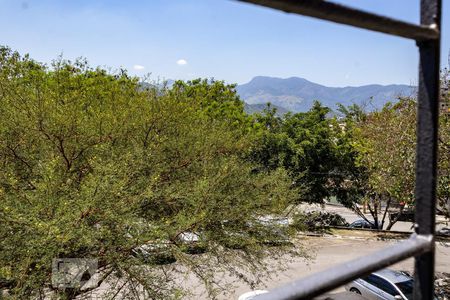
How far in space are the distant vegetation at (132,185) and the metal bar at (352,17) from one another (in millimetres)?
5984

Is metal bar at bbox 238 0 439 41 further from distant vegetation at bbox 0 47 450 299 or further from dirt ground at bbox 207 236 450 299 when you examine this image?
dirt ground at bbox 207 236 450 299

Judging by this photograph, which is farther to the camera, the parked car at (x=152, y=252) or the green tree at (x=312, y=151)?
the green tree at (x=312, y=151)

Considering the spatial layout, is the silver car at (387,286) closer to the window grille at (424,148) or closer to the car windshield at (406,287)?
the car windshield at (406,287)

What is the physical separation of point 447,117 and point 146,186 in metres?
7.15

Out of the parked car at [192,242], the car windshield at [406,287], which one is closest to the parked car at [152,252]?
the parked car at [192,242]

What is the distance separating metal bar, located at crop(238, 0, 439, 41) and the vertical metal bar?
0.11ft

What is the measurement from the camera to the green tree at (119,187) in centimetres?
645

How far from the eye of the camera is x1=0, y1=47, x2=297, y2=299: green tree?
21.2ft

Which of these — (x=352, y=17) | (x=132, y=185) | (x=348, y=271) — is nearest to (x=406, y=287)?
(x=132, y=185)

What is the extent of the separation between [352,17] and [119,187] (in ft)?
22.1

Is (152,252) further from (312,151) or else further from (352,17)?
(312,151)

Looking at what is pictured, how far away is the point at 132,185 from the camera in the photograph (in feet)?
26.6

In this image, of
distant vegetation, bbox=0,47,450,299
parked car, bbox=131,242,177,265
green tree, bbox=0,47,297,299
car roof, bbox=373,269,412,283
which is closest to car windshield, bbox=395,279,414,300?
car roof, bbox=373,269,412,283

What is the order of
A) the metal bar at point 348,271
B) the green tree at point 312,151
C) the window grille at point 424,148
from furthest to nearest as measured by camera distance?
the green tree at point 312,151 → the window grille at point 424,148 → the metal bar at point 348,271
